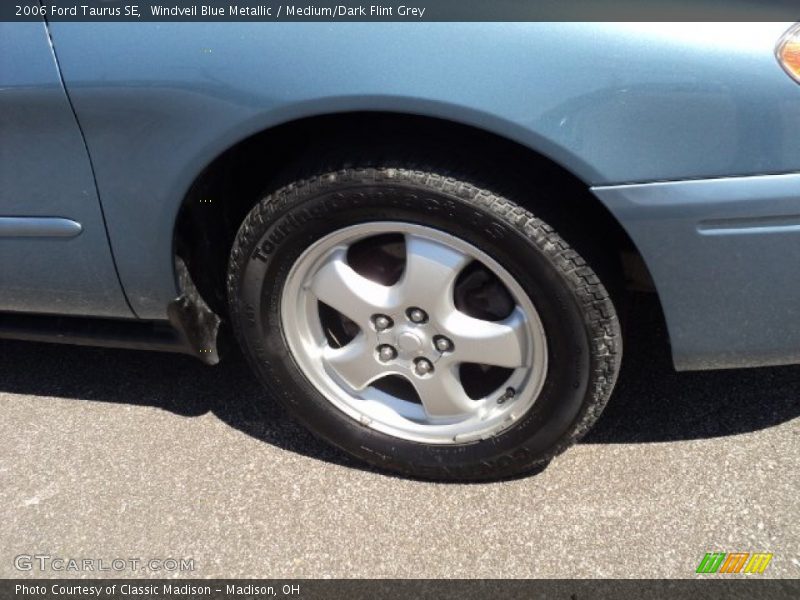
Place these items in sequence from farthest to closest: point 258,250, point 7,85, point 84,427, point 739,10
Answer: point 84,427, point 258,250, point 7,85, point 739,10

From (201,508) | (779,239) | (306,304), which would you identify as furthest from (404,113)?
(201,508)

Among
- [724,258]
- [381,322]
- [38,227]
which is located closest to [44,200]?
[38,227]

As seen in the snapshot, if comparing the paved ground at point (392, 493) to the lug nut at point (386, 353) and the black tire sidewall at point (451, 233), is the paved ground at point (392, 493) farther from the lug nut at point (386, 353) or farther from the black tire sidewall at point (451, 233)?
the lug nut at point (386, 353)

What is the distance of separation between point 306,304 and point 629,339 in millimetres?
1066

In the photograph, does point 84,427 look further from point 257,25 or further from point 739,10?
point 739,10

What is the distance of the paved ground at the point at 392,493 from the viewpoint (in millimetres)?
1885

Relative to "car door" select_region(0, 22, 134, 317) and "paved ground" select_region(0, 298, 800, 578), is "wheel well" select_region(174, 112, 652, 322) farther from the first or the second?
"paved ground" select_region(0, 298, 800, 578)

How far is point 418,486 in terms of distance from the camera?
210 centimetres

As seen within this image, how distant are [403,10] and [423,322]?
727mm

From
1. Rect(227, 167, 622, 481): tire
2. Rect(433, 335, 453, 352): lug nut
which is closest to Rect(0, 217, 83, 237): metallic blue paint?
Rect(227, 167, 622, 481): tire

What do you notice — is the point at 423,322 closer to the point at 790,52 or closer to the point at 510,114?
the point at 510,114

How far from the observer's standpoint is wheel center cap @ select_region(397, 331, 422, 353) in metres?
1.94

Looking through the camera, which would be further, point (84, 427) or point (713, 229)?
point (84, 427)
